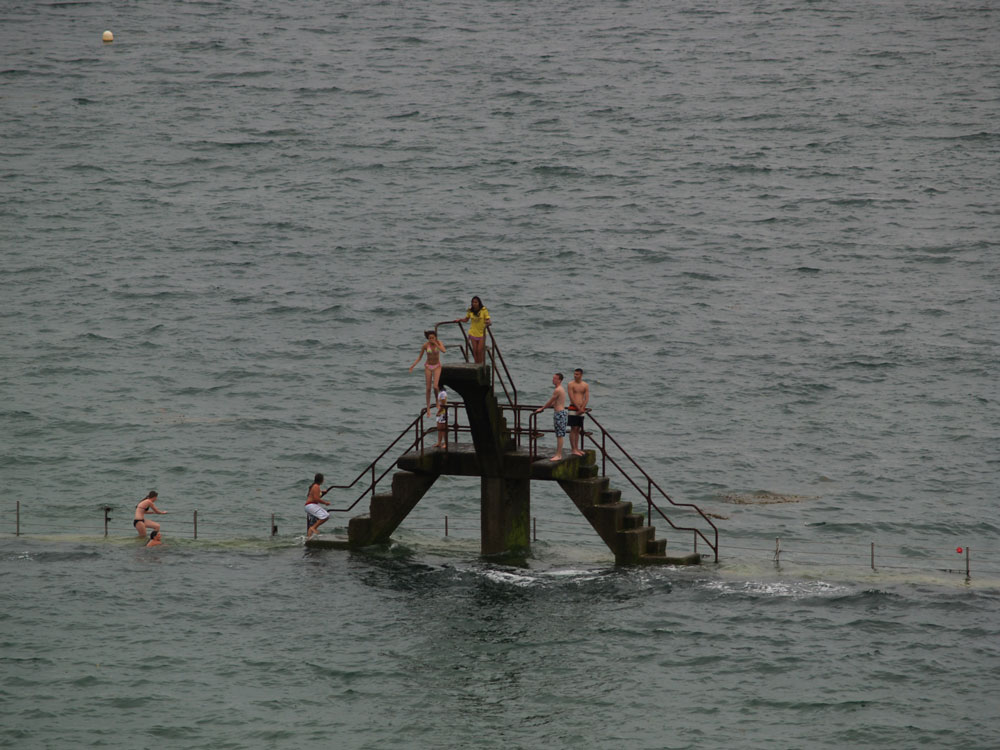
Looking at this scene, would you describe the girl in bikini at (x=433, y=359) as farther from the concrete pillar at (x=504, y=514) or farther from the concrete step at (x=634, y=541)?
the concrete step at (x=634, y=541)

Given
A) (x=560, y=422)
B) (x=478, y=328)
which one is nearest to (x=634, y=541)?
(x=560, y=422)

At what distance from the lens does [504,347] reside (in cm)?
6425

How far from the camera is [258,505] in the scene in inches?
1837

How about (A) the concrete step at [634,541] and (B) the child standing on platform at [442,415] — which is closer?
(B) the child standing on platform at [442,415]

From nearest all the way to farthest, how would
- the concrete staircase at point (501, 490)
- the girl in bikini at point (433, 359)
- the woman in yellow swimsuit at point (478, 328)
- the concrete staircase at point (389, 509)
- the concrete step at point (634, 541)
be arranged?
the woman in yellow swimsuit at point (478, 328) < the girl in bikini at point (433, 359) < the concrete staircase at point (501, 490) < the concrete step at point (634, 541) < the concrete staircase at point (389, 509)

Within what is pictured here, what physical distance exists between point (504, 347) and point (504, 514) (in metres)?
26.0

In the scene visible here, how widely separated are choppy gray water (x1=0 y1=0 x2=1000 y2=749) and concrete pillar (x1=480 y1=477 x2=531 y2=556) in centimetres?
100

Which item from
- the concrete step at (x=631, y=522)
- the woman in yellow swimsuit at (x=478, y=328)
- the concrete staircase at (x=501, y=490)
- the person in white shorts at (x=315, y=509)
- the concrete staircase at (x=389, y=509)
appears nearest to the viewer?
the woman in yellow swimsuit at (x=478, y=328)

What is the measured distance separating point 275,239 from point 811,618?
161 ft

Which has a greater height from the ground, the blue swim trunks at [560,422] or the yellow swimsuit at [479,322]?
the yellow swimsuit at [479,322]

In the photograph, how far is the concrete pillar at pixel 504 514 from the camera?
38.4m

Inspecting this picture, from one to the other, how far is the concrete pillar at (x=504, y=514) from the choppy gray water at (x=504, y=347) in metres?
1.00

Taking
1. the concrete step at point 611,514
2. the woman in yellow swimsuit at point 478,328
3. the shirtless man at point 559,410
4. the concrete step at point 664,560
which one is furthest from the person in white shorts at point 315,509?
the concrete step at point 664,560

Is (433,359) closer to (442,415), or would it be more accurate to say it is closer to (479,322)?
(479,322)
